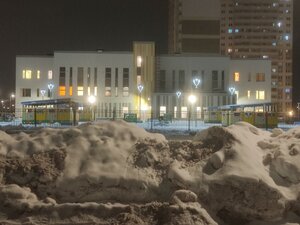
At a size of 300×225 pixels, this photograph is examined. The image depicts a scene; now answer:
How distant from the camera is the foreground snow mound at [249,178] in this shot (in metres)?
7.84

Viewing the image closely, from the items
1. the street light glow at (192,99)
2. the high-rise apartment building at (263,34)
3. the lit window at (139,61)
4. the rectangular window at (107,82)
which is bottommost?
the street light glow at (192,99)

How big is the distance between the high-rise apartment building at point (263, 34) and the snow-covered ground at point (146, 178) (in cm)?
16698

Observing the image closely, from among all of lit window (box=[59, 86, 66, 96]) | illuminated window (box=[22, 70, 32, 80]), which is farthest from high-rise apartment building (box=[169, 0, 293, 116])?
lit window (box=[59, 86, 66, 96])

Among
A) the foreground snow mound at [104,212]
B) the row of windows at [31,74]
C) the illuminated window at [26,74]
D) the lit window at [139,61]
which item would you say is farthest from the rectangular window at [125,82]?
the foreground snow mound at [104,212]

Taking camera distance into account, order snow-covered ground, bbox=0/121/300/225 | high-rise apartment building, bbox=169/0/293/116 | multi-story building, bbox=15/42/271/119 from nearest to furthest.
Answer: snow-covered ground, bbox=0/121/300/225 < multi-story building, bbox=15/42/271/119 < high-rise apartment building, bbox=169/0/293/116

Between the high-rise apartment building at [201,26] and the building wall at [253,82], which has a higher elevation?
the high-rise apartment building at [201,26]

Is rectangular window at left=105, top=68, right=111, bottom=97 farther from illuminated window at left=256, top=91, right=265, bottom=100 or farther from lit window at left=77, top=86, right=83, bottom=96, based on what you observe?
illuminated window at left=256, top=91, right=265, bottom=100

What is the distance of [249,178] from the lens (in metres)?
7.91

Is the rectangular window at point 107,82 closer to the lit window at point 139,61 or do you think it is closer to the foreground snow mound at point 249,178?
the lit window at point 139,61

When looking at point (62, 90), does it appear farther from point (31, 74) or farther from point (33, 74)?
point (31, 74)

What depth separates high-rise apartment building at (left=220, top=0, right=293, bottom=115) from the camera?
573ft

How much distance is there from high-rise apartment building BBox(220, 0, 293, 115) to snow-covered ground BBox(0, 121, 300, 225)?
167 meters

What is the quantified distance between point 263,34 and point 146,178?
605 ft

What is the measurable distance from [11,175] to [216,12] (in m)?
103
